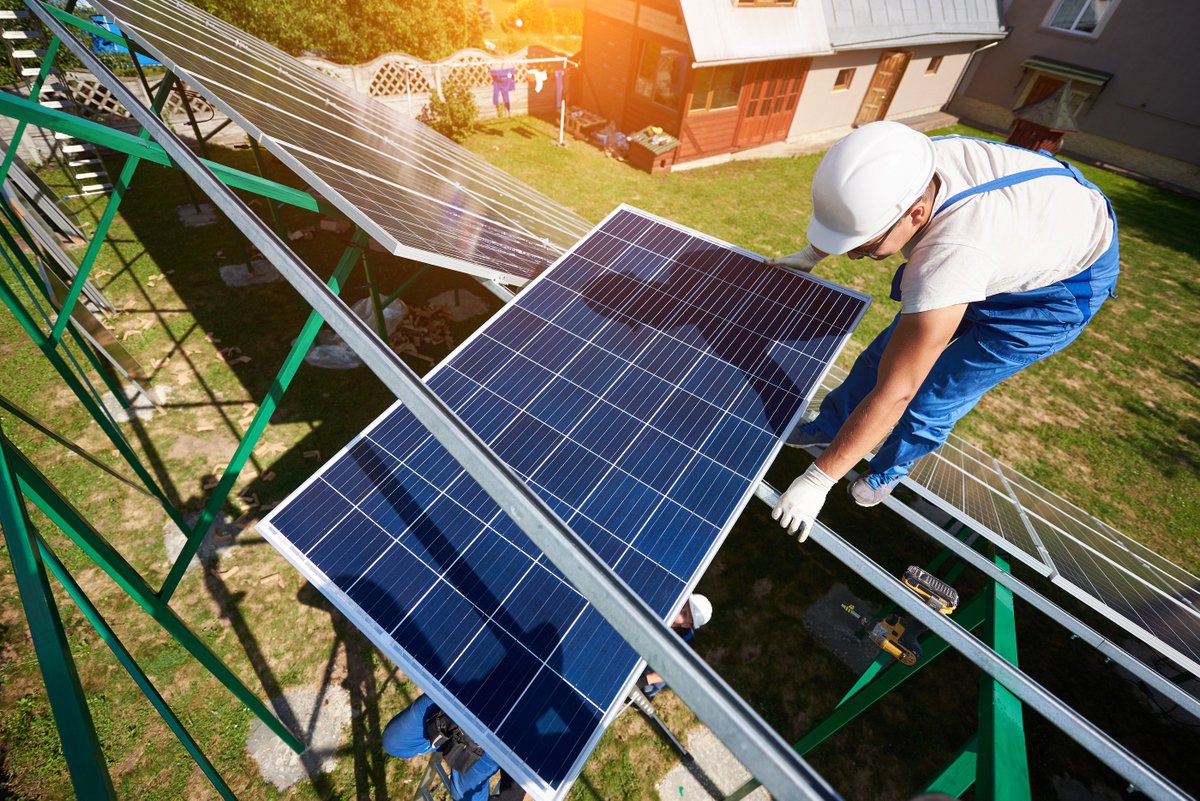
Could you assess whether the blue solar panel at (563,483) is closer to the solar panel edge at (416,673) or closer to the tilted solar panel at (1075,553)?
the solar panel edge at (416,673)

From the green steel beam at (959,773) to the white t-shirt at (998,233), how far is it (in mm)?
3370

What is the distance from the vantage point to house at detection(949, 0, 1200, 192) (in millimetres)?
23594

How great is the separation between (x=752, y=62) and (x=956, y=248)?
19.6 metres

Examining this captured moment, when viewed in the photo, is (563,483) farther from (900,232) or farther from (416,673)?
(900,232)

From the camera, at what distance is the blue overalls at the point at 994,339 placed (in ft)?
12.6

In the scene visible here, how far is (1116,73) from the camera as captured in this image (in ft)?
82.3

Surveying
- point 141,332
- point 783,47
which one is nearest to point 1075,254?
point 141,332

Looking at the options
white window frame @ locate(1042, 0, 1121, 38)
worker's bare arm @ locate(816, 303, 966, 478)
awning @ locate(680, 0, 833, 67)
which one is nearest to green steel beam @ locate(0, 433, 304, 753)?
worker's bare arm @ locate(816, 303, 966, 478)

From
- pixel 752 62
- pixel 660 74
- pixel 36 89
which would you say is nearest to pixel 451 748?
pixel 36 89

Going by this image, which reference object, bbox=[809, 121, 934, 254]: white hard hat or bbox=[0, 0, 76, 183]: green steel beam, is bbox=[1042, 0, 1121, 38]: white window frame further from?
bbox=[0, 0, 76, 183]: green steel beam

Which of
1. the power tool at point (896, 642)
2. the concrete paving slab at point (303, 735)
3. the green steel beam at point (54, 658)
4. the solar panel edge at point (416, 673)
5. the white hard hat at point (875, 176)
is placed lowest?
the concrete paving slab at point (303, 735)

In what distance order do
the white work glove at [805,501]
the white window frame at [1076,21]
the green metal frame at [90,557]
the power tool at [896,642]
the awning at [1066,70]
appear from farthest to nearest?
the awning at [1066,70] → the white window frame at [1076,21] → the power tool at [896,642] → the white work glove at [805,501] → the green metal frame at [90,557]

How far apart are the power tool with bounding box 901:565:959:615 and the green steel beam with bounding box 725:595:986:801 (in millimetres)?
168

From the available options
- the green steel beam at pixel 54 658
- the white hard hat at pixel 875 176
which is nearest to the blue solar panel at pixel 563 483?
the green steel beam at pixel 54 658
